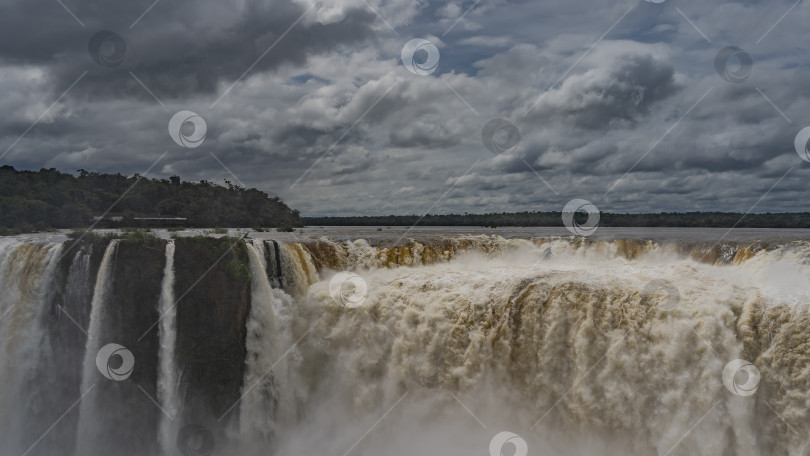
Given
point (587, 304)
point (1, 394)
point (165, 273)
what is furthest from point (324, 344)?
point (1, 394)

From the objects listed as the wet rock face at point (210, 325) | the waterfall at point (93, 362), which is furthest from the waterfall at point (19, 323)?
the wet rock face at point (210, 325)

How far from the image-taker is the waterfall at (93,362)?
15305 mm

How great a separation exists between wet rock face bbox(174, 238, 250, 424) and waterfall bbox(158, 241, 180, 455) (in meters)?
0.16

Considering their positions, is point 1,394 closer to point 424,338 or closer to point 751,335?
point 424,338

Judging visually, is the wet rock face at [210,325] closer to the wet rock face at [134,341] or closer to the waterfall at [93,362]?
the wet rock face at [134,341]

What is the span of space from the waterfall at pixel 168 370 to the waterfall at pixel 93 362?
1.54 meters

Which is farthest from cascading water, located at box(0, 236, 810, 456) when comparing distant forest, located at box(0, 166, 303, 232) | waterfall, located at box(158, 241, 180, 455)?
distant forest, located at box(0, 166, 303, 232)

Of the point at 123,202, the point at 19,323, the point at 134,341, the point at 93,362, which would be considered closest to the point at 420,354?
the point at 134,341

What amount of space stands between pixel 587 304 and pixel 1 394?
51.3 ft

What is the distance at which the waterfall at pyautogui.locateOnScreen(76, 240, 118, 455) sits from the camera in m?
15.3

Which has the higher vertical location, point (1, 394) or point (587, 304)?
point (587, 304)

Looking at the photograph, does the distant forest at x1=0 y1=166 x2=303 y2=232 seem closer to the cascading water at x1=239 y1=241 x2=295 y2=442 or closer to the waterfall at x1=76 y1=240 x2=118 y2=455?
the waterfall at x1=76 y1=240 x2=118 y2=455

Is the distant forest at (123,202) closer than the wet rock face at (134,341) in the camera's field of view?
No

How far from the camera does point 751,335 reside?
40.0 feet
